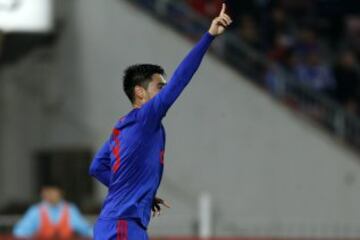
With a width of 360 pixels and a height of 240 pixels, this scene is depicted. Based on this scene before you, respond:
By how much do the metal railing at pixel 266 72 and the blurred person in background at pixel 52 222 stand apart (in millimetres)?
4046

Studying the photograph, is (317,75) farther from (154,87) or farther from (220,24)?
(220,24)

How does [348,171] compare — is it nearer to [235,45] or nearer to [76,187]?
[235,45]

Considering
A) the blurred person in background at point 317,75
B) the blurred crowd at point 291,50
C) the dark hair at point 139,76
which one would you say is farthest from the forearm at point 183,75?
the blurred person in background at point 317,75

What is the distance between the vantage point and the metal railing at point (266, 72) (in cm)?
1891

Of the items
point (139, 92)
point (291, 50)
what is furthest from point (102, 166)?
point (291, 50)

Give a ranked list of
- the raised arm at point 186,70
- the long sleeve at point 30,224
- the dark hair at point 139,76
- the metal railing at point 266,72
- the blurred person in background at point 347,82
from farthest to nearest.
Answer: the blurred person in background at point 347,82, the metal railing at point 266,72, the long sleeve at point 30,224, the dark hair at point 139,76, the raised arm at point 186,70

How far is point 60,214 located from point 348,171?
495cm

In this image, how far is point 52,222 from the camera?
15750mm

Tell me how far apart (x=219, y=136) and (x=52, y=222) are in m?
4.04

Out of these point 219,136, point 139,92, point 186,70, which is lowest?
point 139,92

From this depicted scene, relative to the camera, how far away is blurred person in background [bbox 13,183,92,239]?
15.5 m

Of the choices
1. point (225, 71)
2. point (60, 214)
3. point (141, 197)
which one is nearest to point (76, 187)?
point (225, 71)

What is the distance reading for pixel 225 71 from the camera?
18875 millimetres

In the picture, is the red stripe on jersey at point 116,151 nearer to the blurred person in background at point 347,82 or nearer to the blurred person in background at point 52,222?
the blurred person in background at point 52,222
